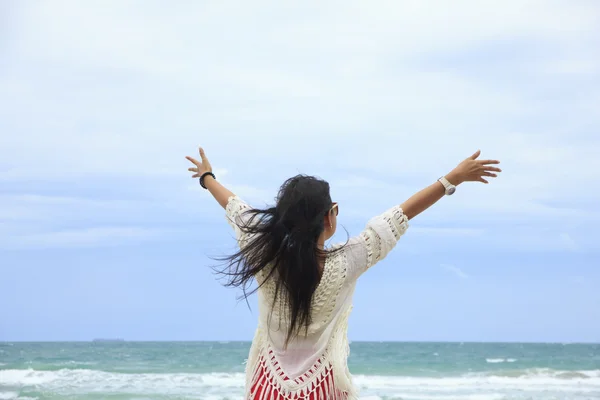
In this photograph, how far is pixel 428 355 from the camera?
21672 mm

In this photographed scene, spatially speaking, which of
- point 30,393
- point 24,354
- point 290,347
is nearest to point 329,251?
point 290,347

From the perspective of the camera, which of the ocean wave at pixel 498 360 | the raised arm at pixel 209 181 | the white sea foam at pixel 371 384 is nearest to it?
the raised arm at pixel 209 181

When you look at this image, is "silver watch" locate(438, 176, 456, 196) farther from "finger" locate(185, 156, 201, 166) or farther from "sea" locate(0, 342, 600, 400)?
"sea" locate(0, 342, 600, 400)

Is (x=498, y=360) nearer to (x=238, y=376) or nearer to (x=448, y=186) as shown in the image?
(x=238, y=376)

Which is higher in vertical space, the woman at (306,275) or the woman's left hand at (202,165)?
the woman's left hand at (202,165)

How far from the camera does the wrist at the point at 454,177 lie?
2.40 meters

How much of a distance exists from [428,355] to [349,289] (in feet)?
65.8

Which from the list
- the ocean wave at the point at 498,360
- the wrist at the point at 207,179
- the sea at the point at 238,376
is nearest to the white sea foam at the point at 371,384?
the sea at the point at 238,376

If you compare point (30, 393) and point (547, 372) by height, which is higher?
point (547, 372)

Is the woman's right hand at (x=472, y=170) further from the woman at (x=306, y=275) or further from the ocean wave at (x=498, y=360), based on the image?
the ocean wave at (x=498, y=360)

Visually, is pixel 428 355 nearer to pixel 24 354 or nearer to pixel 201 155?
pixel 24 354

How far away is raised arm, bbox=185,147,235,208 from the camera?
2.59 metres

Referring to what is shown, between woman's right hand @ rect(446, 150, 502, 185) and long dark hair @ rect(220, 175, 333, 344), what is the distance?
43cm

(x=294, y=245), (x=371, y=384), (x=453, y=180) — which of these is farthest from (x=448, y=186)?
(x=371, y=384)
